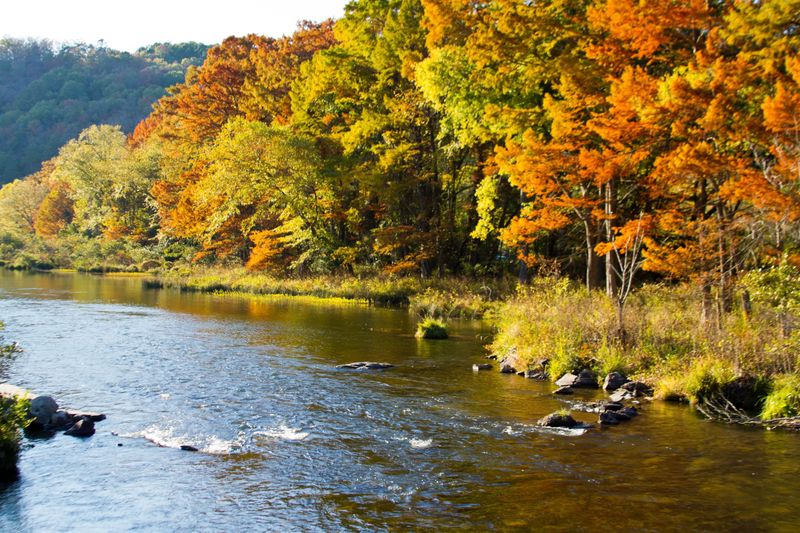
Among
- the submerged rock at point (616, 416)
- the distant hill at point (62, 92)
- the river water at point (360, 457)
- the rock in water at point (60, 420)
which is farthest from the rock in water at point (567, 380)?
the distant hill at point (62, 92)

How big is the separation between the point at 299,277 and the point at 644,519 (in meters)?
33.0

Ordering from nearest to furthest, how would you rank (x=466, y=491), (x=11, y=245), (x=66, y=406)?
(x=466, y=491), (x=66, y=406), (x=11, y=245)

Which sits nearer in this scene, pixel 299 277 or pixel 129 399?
pixel 129 399

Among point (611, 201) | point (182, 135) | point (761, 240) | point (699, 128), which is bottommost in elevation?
point (761, 240)

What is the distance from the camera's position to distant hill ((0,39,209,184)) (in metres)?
120

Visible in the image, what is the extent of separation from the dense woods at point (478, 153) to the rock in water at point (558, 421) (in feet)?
16.0

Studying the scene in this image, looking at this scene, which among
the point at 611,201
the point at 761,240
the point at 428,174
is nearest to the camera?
the point at 761,240

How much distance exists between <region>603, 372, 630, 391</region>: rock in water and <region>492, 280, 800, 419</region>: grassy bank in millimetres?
376

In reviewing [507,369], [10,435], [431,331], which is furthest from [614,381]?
[10,435]

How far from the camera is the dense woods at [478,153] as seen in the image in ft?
45.9

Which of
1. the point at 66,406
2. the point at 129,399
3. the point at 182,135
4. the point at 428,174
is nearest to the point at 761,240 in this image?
the point at 129,399

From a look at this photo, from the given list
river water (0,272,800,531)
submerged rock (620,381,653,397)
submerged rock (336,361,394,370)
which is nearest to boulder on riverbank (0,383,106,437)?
river water (0,272,800,531)

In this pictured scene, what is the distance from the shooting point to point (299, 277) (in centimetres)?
3909

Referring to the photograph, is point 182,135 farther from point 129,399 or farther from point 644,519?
point 644,519
